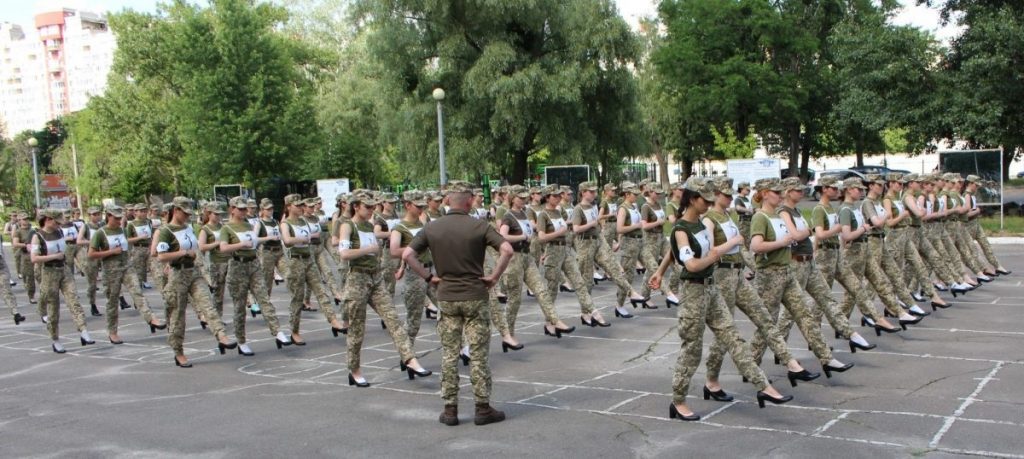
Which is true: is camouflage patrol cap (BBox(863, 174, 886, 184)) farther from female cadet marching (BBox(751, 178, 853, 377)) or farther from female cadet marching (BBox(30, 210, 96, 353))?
female cadet marching (BBox(30, 210, 96, 353))

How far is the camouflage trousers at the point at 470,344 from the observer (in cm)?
770

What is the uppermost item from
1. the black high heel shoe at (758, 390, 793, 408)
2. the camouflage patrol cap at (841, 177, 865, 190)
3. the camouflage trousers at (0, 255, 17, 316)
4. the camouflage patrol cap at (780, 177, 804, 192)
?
the camouflage patrol cap at (780, 177, 804, 192)

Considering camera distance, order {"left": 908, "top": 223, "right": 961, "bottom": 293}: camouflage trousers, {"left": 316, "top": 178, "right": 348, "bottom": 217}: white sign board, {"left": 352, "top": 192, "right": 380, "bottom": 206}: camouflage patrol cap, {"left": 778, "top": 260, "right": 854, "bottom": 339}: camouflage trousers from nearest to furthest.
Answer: {"left": 778, "top": 260, "right": 854, "bottom": 339}: camouflage trousers, {"left": 352, "top": 192, "right": 380, "bottom": 206}: camouflage patrol cap, {"left": 908, "top": 223, "right": 961, "bottom": 293}: camouflage trousers, {"left": 316, "top": 178, "right": 348, "bottom": 217}: white sign board

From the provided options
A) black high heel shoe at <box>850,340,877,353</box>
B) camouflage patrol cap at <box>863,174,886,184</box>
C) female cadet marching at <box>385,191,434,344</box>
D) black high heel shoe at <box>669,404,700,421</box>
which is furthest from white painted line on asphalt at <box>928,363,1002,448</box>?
female cadet marching at <box>385,191,434,344</box>

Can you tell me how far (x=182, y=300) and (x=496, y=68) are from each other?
23.2 metres

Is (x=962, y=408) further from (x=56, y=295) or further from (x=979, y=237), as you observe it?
(x=56, y=295)

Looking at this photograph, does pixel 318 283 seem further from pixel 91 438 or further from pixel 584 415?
pixel 584 415

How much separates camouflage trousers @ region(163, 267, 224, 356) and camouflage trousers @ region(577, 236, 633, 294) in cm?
525

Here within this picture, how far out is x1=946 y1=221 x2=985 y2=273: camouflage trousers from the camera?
1495cm

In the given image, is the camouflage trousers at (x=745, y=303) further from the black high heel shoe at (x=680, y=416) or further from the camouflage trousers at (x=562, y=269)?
the camouflage trousers at (x=562, y=269)

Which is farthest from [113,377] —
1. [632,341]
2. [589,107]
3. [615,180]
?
[615,180]

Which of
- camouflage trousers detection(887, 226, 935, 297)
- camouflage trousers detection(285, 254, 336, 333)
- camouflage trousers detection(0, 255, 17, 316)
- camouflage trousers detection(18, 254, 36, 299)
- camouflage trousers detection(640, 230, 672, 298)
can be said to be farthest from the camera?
camouflage trousers detection(18, 254, 36, 299)

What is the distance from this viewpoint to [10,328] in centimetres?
1556

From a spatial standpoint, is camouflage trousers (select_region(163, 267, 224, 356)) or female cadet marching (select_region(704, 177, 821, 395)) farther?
camouflage trousers (select_region(163, 267, 224, 356))
